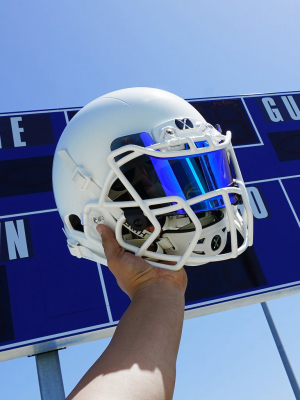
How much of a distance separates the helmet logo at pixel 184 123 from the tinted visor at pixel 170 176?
0.19 feet

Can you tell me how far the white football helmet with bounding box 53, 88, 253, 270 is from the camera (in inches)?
35.7

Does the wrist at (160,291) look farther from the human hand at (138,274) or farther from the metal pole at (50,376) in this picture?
the metal pole at (50,376)

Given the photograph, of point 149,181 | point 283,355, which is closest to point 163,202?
point 149,181

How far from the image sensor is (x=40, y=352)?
2.30 metres

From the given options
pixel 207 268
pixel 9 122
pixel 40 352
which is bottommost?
pixel 40 352

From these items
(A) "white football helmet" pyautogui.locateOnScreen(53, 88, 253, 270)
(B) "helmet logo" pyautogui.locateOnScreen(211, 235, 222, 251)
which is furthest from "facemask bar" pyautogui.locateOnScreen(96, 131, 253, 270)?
(B) "helmet logo" pyautogui.locateOnScreen(211, 235, 222, 251)

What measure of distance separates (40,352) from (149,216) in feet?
5.64

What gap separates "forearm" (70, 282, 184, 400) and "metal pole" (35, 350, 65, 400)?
66.5 inches

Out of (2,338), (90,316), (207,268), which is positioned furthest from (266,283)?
(2,338)

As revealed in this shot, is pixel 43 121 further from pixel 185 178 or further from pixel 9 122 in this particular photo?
pixel 185 178

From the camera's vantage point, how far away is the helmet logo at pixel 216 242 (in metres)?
1.06

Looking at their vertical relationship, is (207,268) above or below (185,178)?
above

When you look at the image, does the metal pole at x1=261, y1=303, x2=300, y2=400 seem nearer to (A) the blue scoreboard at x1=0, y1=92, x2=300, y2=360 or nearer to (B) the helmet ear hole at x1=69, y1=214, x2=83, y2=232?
(A) the blue scoreboard at x1=0, y1=92, x2=300, y2=360

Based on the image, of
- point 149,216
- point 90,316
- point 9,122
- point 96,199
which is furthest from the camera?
point 9,122
